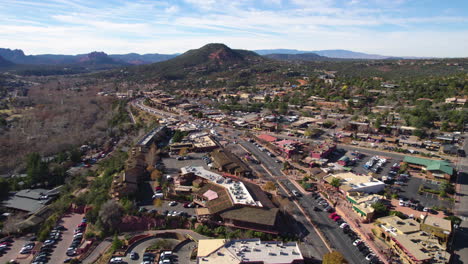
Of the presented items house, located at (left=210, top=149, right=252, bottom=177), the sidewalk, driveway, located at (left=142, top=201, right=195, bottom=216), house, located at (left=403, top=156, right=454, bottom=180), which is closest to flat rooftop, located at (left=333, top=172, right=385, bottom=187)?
the sidewalk

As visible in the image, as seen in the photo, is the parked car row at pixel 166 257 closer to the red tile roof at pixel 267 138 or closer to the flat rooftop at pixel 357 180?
the flat rooftop at pixel 357 180

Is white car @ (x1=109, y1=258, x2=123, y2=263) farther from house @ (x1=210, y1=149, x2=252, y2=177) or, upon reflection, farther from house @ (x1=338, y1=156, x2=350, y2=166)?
house @ (x1=338, y1=156, x2=350, y2=166)

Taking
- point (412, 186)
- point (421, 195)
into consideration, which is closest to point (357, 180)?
point (412, 186)

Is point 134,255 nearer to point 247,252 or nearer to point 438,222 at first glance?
point 247,252

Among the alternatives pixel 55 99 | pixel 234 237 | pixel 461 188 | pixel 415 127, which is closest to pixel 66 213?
pixel 234 237

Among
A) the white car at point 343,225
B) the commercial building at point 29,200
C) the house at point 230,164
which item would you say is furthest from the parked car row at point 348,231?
the commercial building at point 29,200

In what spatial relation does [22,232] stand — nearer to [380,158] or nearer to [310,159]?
[310,159]
